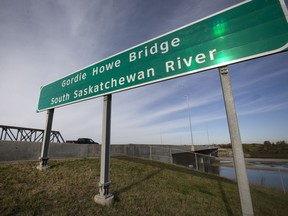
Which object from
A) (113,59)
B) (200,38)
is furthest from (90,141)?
(200,38)

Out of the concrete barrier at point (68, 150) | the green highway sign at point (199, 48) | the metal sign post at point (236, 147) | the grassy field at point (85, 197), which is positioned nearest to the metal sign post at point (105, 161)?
the grassy field at point (85, 197)

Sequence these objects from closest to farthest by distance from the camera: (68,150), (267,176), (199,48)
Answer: (199,48) < (68,150) < (267,176)

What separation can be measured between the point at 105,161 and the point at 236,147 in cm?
332

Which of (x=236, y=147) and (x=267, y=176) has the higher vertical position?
(x=236, y=147)

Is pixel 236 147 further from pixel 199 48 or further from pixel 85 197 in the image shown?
pixel 85 197

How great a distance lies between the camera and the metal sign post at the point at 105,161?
3748 millimetres

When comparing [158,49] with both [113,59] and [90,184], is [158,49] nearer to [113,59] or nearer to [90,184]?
[113,59]

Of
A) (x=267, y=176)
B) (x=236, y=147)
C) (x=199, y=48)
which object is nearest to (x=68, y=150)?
(x=199, y=48)

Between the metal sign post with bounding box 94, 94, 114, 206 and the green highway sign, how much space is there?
505 mm

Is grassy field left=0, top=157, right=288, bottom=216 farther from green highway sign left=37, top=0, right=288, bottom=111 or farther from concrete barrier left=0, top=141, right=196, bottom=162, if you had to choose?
concrete barrier left=0, top=141, right=196, bottom=162

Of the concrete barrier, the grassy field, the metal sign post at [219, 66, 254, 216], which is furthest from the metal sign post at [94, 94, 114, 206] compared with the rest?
the concrete barrier

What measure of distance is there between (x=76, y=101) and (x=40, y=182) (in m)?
2.61

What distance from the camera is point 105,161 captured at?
4.24 metres

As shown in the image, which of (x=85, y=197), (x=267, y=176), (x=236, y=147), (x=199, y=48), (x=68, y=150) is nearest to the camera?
(x=236, y=147)
